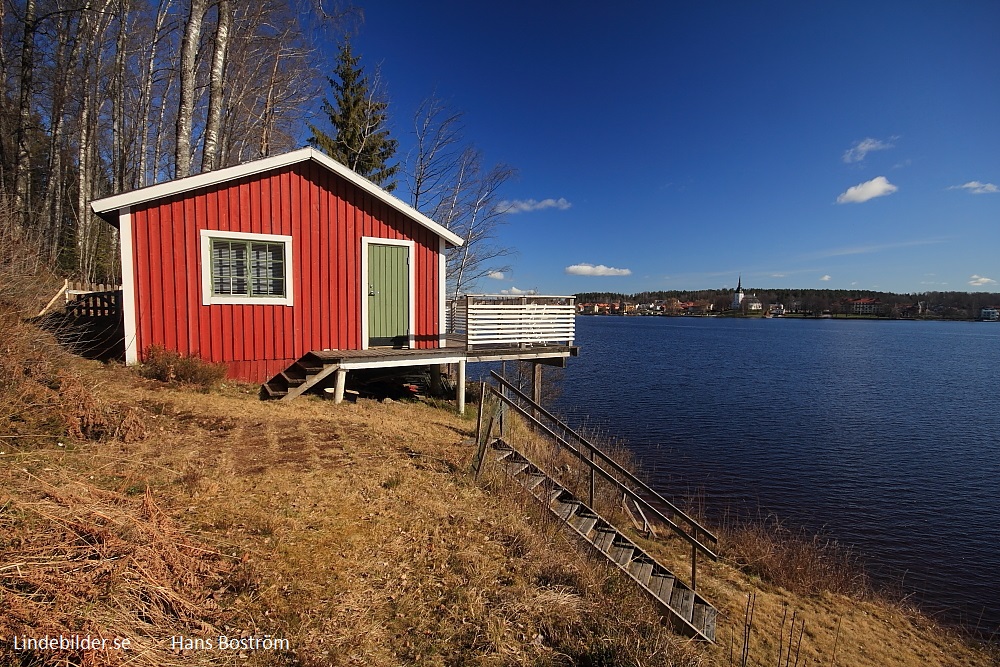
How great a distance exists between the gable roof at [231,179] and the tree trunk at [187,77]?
3.09 metres

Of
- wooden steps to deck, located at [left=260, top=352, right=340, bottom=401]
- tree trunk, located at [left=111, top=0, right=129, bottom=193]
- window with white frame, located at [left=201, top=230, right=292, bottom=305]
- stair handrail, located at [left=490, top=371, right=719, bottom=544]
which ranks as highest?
tree trunk, located at [left=111, top=0, right=129, bottom=193]

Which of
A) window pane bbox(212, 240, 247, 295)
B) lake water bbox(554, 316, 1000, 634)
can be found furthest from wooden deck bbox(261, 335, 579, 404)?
lake water bbox(554, 316, 1000, 634)

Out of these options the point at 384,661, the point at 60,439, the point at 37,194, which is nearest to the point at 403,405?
the point at 60,439

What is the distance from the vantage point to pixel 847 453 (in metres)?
14.9

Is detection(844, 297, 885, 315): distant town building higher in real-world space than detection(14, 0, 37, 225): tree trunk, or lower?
lower

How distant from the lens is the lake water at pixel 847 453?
30.7 feet

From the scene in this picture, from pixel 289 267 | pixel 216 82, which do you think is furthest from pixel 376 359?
pixel 216 82

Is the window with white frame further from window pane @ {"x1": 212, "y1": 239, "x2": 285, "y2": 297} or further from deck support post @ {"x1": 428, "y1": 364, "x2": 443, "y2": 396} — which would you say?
deck support post @ {"x1": 428, "y1": 364, "x2": 443, "y2": 396}

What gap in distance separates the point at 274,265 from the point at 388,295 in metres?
2.58

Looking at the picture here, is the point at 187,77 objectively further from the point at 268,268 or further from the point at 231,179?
the point at 268,268

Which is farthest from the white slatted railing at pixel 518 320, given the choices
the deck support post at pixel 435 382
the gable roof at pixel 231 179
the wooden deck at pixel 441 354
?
the gable roof at pixel 231 179

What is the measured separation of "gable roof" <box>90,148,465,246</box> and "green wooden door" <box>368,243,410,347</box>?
108 centimetres

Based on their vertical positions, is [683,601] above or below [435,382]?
below

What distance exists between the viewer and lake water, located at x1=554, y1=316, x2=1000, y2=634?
9.35m
